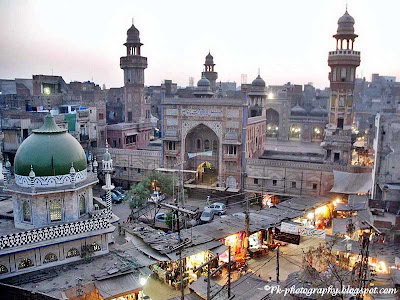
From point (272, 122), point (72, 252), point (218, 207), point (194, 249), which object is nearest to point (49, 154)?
point (72, 252)

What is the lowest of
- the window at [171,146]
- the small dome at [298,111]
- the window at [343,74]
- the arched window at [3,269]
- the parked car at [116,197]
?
the parked car at [116,197]

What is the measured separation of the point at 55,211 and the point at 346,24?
3225 cm

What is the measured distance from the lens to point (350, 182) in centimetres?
2562

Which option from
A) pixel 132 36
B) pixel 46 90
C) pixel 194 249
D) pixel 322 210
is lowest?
pixel 322 210

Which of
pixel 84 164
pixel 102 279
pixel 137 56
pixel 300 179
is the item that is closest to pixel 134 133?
pixel 137 56

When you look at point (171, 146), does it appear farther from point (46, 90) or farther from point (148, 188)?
point (46, 90)

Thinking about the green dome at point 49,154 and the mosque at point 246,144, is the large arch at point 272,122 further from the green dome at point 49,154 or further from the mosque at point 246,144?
the green dome at point 49,154

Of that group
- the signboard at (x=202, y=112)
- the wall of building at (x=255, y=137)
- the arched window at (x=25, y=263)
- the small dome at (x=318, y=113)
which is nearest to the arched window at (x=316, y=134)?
the small dome at (x=318, y=113)

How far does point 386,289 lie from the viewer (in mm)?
13578

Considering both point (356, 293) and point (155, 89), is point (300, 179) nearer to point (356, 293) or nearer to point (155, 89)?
point (356, 293)

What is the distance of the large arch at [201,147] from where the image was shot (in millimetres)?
31469

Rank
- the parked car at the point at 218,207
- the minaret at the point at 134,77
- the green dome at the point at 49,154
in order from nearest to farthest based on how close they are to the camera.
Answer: the green dome at the point at 49,154 < the parked car at the point at 218,207 < the minaret at the point at 134,77

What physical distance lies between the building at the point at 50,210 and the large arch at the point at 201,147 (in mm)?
17485

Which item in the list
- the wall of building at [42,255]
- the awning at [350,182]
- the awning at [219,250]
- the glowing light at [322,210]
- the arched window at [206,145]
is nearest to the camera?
the wall of building at [42,255]
